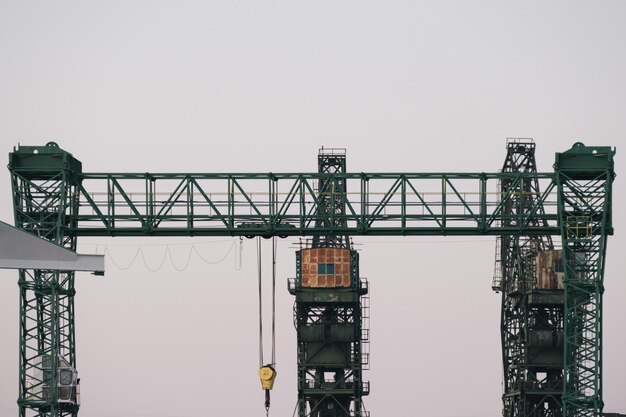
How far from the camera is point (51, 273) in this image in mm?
66188

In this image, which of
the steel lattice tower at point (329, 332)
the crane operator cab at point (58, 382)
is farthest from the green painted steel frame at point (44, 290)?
the steel lattice tower at point (329, 332)

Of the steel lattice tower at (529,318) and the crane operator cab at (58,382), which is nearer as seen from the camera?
the crane operator cab at (58,382)

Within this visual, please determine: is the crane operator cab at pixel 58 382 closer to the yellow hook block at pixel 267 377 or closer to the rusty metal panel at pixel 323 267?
the yellow hook block at pixel 267 377

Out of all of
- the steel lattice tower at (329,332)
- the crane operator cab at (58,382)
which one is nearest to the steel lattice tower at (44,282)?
the crane operator cab at (58,382)

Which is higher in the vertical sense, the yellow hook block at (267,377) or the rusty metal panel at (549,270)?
the rusty metal panel at (549,270)

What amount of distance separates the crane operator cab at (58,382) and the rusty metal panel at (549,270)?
1883 inches

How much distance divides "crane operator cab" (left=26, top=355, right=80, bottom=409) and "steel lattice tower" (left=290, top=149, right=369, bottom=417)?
38.3m

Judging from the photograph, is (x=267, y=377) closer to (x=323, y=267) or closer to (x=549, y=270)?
(x=323, y=267)

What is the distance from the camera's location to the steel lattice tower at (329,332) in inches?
4119

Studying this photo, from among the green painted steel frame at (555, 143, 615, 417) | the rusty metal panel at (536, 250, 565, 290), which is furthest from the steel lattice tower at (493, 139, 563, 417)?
the green painted steel frame at (555, 143, 615, 417)

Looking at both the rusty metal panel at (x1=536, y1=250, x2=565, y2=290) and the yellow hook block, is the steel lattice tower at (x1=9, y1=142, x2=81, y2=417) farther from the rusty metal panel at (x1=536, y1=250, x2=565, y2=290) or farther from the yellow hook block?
the rusty metal panel at (x1=536, y1=250, x2=565, y2=290)

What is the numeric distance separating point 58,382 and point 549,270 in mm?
49623

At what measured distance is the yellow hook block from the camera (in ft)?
241

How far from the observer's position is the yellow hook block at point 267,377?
73.4 meters
